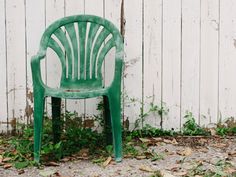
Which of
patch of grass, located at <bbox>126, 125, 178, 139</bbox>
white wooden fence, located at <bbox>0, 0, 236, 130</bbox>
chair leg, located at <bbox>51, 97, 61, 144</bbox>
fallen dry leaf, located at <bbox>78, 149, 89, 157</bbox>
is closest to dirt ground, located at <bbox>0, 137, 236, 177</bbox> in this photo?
fallen dry leaf, located at <bbox>78, 149, 89, 157</bbox>

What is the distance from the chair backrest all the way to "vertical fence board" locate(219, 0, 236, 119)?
3.23 ft

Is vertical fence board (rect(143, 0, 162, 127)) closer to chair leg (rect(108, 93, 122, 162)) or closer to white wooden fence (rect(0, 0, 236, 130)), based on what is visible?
white wooden fence (rect(0, 0, 236, 130))

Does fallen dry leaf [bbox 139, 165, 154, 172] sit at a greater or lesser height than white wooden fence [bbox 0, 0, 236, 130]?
lesser

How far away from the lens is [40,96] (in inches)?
157

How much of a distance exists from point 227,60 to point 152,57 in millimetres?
624

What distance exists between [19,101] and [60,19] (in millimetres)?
808

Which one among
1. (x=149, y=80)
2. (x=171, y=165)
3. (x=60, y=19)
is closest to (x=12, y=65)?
(x=60, y=19)

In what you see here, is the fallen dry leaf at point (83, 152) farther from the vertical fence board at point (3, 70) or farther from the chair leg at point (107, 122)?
the vertical fence board at point (3, 70)

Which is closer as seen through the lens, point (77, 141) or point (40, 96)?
point (40, 96)

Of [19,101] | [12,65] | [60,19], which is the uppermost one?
[60,19]

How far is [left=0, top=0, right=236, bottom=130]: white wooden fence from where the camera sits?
15.2 ft

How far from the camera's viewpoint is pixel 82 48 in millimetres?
4367

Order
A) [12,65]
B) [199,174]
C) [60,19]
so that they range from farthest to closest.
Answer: [12,65], [60,19], [199,174]

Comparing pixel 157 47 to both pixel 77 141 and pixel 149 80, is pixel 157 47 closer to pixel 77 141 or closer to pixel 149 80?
pixel 149 80
